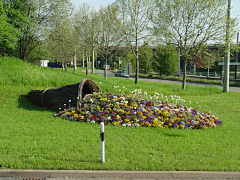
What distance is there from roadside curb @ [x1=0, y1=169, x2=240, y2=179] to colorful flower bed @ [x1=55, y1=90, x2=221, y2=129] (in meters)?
3.56

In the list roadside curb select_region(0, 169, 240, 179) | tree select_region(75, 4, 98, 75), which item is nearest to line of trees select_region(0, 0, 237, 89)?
tree select_region(75, 4, 98, 75)

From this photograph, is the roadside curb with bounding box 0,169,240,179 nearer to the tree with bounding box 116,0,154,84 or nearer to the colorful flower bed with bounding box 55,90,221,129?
the colorful flower bed with bounding box 55,90,221,129

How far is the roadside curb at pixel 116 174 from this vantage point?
196 inches

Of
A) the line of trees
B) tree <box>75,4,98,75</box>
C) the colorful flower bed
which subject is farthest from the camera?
tree <box>75,4,98,75</box>

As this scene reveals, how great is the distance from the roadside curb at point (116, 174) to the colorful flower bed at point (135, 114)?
356 centimetres

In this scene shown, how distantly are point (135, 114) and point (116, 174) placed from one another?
436cm

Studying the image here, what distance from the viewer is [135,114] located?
930 cm

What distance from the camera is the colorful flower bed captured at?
8852 millimetres

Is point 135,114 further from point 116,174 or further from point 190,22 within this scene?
point 190,22

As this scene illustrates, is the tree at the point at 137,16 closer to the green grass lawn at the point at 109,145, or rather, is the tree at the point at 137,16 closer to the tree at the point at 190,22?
the tree at the point at 190,22

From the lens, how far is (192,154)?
606 centimetres

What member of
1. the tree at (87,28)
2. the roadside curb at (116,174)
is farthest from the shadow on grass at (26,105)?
the tree at (87,28)

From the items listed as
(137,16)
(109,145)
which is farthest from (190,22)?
(109,145)

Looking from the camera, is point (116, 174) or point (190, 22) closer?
point (116, 174)
